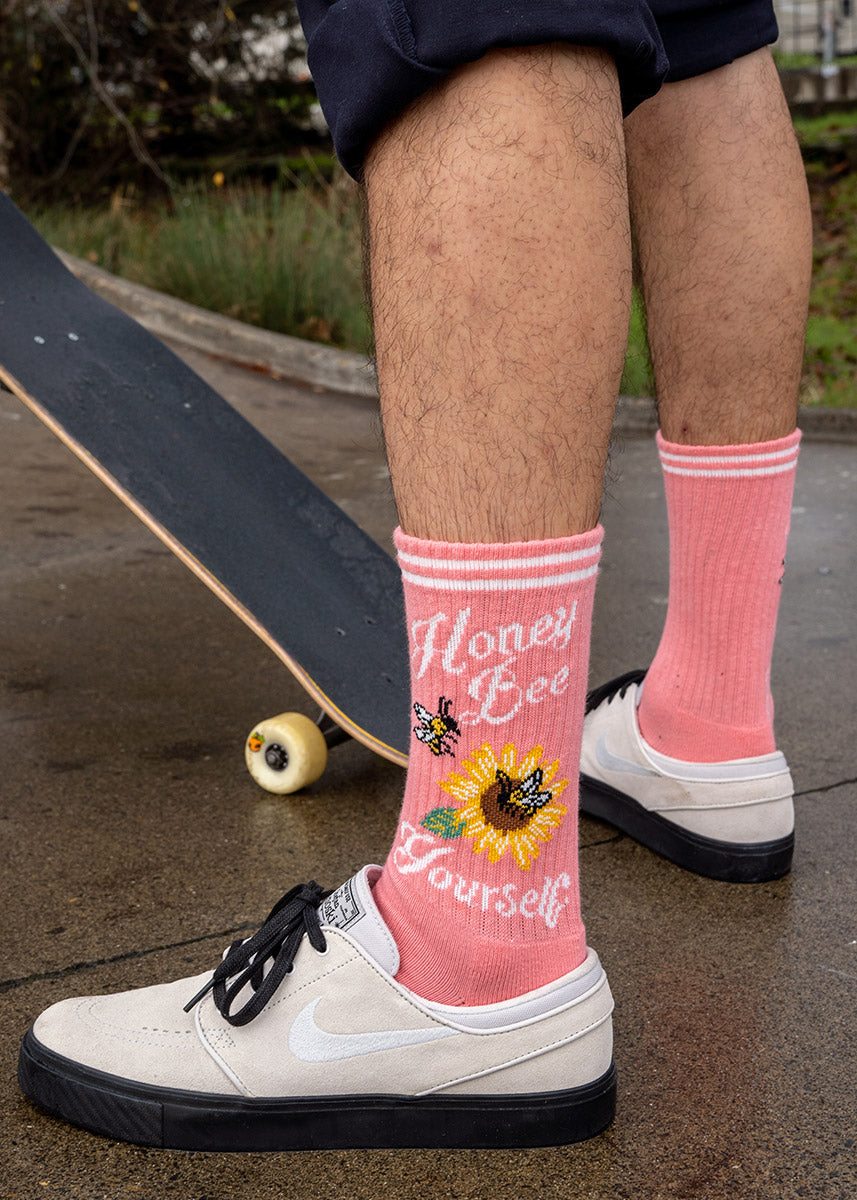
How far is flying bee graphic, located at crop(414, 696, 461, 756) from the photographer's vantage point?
960 mm

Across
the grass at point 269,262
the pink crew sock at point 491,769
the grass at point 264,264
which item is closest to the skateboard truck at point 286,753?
the pink crew sock at point 491,769

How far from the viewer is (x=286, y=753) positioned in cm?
165

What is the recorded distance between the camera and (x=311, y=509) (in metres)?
1.99

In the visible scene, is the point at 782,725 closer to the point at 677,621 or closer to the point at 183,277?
the point at 677,621

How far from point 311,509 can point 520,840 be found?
111 centimetres

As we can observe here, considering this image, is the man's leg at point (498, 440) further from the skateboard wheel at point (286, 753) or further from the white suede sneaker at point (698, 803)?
the skateboard wheel at point (286, 753)

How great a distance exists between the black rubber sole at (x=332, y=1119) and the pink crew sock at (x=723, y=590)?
54cm

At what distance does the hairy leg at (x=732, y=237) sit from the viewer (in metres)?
1.36

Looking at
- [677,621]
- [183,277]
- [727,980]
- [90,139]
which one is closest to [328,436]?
[183,277]

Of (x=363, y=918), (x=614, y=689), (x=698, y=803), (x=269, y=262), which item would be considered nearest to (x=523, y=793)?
(x=363, y=918)

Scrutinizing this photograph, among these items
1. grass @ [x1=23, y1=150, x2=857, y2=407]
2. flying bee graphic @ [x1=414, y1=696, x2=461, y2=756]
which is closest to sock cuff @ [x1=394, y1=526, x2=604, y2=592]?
flying bee graphic @ [x1=414, y1=696, x2=461, y2=756]

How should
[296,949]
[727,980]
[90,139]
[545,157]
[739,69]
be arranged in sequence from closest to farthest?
1. [545,157]
2. [296,949]
3. [727,980]
4. [739,69]
5. [90,139]

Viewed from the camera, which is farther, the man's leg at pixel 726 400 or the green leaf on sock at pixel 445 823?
the man's leg at pixel 726 400

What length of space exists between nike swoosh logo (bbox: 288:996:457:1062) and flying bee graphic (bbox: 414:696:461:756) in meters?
0.25
